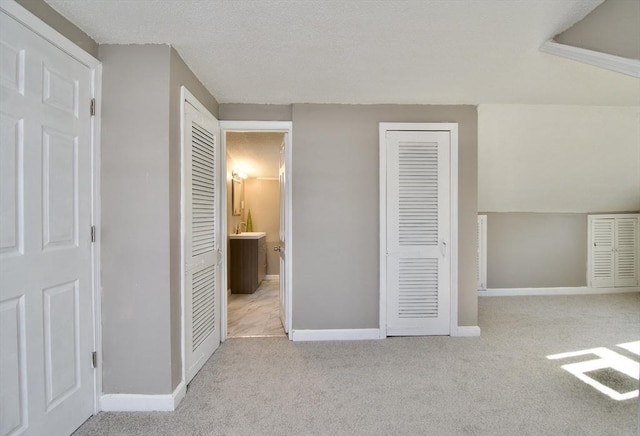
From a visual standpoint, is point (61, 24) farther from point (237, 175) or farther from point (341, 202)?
point (237, 175)

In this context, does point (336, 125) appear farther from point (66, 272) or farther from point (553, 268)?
point (553, 268)

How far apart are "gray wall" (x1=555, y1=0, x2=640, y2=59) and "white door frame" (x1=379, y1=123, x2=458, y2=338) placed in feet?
4.45

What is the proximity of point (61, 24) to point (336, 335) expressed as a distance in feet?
9.92

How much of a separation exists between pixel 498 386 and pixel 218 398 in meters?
1.96

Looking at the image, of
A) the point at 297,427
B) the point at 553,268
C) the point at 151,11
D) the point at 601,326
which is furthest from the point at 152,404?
the point at 553,268

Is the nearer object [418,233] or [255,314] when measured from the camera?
[418,233]

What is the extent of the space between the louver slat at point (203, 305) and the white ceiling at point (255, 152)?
2151mm

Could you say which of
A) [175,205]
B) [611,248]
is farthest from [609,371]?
[175,205]

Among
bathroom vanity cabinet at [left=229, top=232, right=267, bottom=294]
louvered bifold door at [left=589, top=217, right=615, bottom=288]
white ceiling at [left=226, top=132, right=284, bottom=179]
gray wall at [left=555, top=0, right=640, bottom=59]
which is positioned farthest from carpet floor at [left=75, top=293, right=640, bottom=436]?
white ceiling at [left=226, top=132, right=284, bottom=179]

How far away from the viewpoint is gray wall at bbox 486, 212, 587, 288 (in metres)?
4.65

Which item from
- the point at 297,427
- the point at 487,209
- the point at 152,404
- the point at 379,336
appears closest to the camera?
the point at 297,427

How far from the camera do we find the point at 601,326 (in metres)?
3.38

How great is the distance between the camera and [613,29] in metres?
1.59

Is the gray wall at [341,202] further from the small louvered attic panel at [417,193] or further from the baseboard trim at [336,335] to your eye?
the small louvered attic panel at [417,193]
